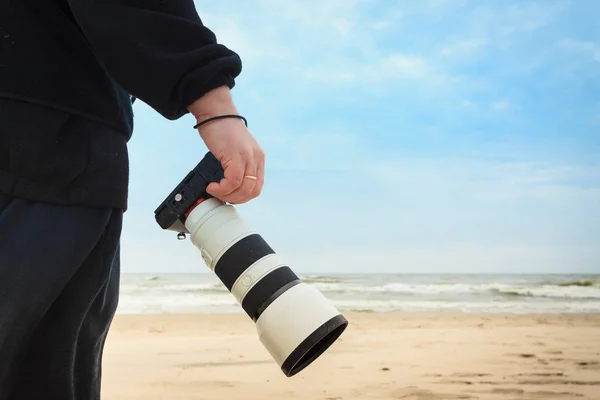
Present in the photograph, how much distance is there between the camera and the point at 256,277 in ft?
4.36

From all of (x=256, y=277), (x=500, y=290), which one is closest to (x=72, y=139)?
(x=256, y=277)

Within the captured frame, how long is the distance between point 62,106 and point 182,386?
285cm

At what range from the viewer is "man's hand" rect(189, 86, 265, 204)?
1182 mm

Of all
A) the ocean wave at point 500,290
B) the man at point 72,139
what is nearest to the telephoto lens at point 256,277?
the man at point 72,139

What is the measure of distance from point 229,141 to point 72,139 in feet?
0.93

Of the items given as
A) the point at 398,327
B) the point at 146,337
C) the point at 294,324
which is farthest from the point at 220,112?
the point at 398,327

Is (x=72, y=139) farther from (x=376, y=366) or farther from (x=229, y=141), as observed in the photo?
(x=376, y=366)

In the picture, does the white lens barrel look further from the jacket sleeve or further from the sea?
the sea

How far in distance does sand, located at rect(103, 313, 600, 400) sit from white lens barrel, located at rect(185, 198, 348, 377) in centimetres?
217

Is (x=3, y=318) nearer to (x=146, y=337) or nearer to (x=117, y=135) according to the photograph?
(x=117, y=135)

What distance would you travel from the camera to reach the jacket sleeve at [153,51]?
1.13 metres

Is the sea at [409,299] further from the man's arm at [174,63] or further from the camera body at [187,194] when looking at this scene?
the man's arm at [174,63]

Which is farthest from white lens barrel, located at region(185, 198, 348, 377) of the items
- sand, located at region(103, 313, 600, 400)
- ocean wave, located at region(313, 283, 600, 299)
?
ocean wave, located at region(313, 283, 600, 299)

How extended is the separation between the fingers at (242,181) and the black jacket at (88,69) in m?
0.15
